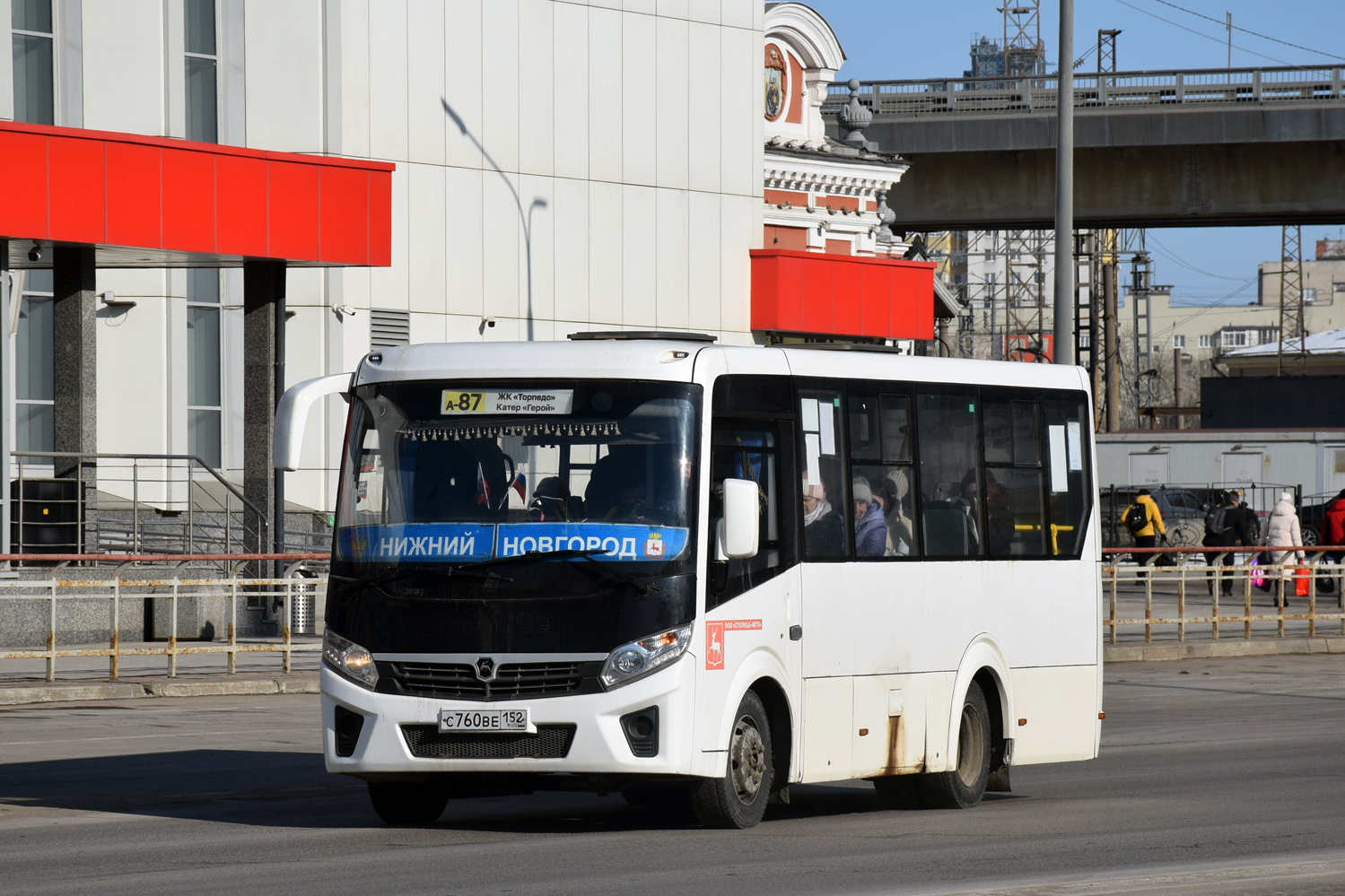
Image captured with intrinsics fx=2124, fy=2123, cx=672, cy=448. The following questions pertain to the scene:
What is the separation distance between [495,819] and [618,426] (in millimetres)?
2334

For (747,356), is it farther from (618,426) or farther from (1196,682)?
(1196,682)

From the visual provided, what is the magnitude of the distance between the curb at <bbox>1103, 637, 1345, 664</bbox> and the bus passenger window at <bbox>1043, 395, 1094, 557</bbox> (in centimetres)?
1219

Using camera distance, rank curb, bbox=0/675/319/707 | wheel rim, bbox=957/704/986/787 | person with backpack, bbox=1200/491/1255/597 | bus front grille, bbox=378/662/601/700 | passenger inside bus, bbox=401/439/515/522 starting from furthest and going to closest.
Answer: person with backpack, bbox=1200/491/1255/597
curb, bbox=0/675/319/707
wheel rim, bbox=957/704/986/787
passenger inside bus, bbox=401/439/515/522
bus front grille, bbox=378/662/601/700

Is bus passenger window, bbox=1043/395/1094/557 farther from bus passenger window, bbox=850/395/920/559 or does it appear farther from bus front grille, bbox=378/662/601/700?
bus front grille, bbox=378/662/601/700

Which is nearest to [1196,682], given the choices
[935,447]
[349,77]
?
[935,447]

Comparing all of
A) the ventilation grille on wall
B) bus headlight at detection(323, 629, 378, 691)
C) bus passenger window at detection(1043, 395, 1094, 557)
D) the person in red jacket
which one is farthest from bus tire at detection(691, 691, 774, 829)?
the ventilation grille on wall

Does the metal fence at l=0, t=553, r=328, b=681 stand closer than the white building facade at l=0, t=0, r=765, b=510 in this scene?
Yes

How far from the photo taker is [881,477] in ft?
38.3

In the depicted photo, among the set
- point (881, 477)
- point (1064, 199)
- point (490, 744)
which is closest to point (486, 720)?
point (490, 744)

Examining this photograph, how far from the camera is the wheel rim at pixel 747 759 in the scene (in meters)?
10.5

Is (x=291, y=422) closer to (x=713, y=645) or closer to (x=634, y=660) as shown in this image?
(x=634, y=660)

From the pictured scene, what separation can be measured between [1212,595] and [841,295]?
53.5 feet

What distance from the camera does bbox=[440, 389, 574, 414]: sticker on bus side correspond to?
10617 mm

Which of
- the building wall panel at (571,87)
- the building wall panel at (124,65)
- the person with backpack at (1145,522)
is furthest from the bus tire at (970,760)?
the person with backpack at (1145,522)
